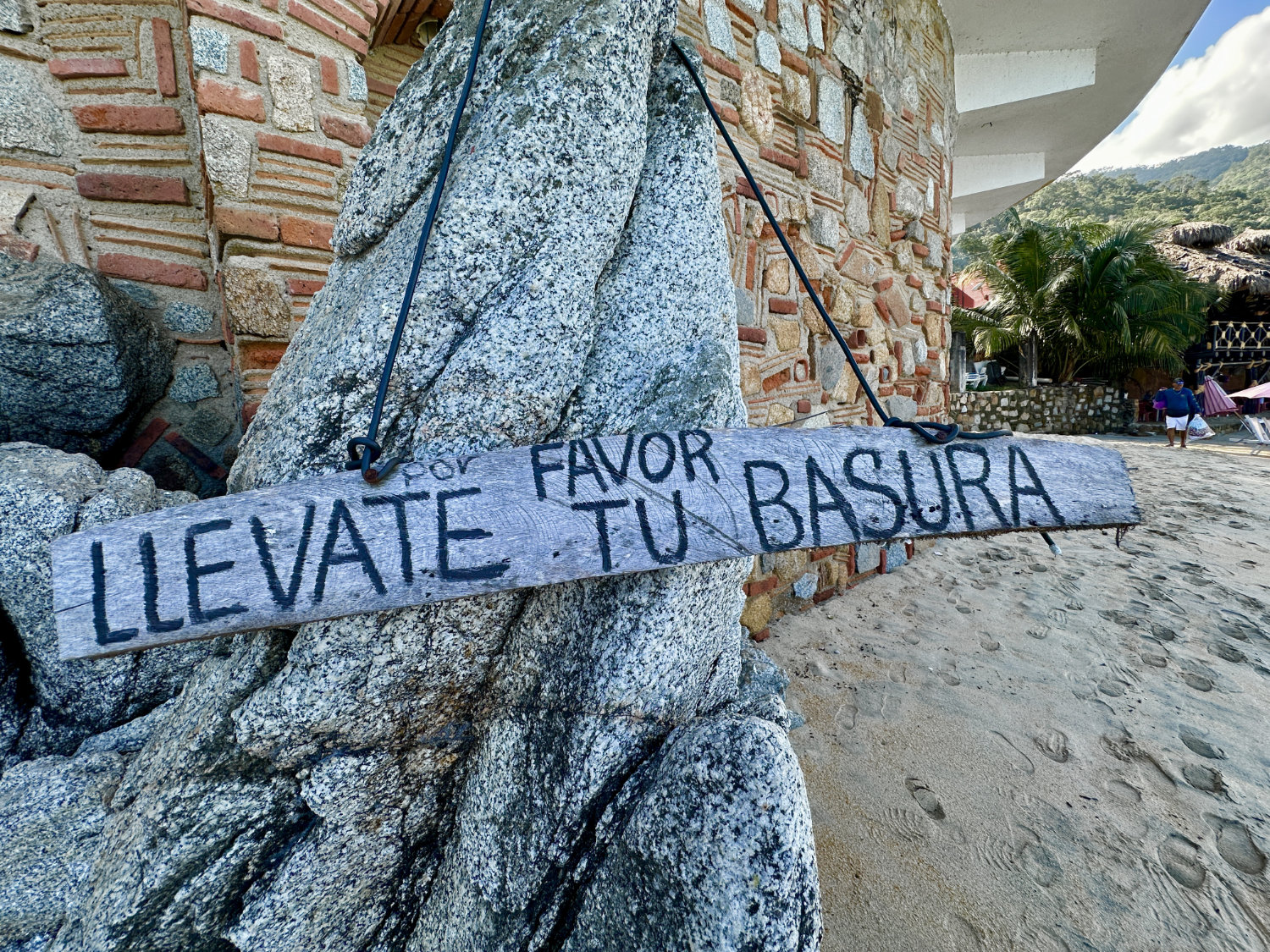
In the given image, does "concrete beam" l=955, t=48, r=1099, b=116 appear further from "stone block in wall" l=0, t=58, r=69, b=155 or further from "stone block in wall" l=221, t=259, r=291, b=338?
"stone block in wall" l=0, t=58, r=69, b=155

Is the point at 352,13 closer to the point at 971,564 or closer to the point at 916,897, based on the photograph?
the point at 916,897

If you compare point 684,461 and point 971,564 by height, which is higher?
point 684,461

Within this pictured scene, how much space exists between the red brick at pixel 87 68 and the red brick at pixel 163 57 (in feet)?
0.32

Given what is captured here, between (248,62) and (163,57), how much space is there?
39 cm

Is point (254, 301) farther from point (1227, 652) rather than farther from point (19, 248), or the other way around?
point (1227, 652)

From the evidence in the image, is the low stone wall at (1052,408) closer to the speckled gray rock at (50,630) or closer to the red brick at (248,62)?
the red brick at (248,62)

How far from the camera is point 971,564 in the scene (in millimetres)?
3482

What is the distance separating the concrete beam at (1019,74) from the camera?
15.6 ft

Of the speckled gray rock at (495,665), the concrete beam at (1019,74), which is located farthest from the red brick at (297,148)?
the concrete beam at (1019,74)

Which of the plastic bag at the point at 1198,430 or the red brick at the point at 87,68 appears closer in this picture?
the red brick at the point at 87,68

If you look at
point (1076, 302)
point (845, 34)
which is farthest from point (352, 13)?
point (1076, 302)

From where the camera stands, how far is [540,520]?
0.94 m

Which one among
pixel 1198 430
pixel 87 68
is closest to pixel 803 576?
pixel 87 68

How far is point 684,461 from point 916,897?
123 cm
